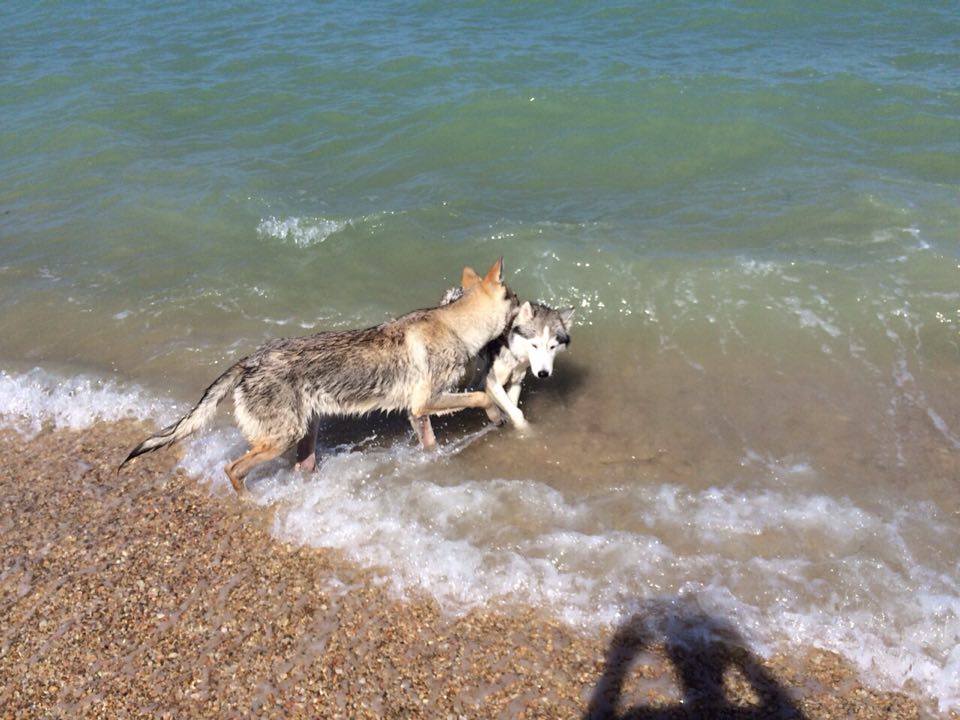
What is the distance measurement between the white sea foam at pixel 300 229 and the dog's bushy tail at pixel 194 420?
5.42 metres

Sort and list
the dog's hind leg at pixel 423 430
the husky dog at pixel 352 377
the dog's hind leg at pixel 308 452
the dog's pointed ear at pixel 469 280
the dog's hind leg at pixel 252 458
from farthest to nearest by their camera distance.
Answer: the dog's pointed ear at pixel 469 280 → the dog's hind leg at pixel 423 430 → the dog's hind leg at pixel 308 452 → the dog's hind leg at pixel 252 458 → the husky dog at pixel 352 377

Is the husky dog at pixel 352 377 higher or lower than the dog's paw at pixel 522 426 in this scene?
higher

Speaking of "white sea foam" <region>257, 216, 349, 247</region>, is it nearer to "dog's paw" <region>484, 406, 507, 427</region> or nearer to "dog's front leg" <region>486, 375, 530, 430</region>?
"dog's front leg" <region>486, 375, 530, 430</region>

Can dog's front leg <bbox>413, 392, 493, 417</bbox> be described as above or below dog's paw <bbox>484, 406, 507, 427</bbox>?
above

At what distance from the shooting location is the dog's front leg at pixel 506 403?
772 cm

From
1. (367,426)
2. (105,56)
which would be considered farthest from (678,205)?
(105,56)

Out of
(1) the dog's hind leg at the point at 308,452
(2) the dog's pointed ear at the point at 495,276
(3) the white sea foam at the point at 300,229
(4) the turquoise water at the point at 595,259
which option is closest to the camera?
(4) the turquoise water at the point at 595,259

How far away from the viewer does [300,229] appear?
38.5 feet

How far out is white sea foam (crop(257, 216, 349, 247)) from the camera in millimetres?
11555

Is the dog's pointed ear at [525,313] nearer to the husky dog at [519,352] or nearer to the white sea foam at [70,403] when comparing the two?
the husky dog at [519,352]

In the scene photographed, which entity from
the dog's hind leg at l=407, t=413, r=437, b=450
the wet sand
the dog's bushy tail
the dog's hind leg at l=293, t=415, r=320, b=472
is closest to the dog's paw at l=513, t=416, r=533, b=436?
the dog's hind leg at l=407, t=413, r=437, b=450

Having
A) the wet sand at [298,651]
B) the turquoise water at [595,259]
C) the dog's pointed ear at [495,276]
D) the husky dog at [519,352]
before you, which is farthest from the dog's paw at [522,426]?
the wet sand at [298,651]

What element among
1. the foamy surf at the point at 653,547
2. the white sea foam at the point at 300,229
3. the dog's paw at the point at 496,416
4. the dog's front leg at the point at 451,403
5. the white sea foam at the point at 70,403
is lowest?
the foamy surf at the point at 653,547

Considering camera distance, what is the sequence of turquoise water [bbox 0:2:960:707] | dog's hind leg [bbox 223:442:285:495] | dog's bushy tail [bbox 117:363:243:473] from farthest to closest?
1. dog's hind leg [bbox 223:442:285:495]
2. turquoise water [bbox 0:2:960:707]
3. dog's bushy tail [bbox 117:363:243:473]
